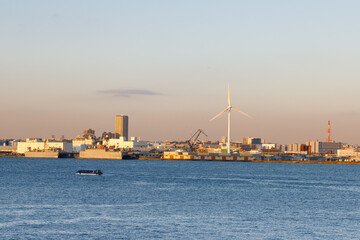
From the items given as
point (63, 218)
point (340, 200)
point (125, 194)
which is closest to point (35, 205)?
point (63, 218)

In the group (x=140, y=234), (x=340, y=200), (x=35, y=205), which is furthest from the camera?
(x=340, y=200)

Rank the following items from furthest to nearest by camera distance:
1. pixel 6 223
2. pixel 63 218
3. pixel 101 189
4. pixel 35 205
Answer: pixel 101 189, pixel 35 205, pixel 63 218, pixel 6 223

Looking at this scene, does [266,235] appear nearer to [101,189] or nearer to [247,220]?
[247,220]

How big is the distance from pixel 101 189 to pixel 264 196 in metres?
26.5

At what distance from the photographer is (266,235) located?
52.7 m

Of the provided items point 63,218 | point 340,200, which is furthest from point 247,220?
point 340,200

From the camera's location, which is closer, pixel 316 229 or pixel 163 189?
pixel 316 229

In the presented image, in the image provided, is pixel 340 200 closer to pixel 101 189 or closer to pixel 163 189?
pixel 163 189

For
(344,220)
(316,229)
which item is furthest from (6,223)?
(344,220)

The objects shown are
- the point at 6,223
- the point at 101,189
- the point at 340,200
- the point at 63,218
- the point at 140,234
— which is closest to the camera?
the point at 140,234

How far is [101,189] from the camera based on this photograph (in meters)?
97.0

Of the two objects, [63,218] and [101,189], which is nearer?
[63,218]

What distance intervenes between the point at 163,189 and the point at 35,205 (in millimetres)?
31389

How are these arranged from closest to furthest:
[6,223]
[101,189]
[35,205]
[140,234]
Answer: [140,234], [6,223], [35,205], [101,189]
